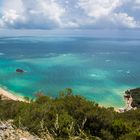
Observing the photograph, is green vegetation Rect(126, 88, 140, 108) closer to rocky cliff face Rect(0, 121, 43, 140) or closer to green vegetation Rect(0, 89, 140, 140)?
green vegetation Rect(0, 89, 140, 140)

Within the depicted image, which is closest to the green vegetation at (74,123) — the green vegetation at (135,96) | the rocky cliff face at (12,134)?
the rocky cliff face at (12,134)

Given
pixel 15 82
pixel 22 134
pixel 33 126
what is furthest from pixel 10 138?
pixel 15 82

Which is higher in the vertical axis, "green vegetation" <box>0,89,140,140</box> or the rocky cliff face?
the rocky cliff face

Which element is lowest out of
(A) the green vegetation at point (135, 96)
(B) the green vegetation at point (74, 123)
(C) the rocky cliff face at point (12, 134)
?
(A) the green vegetation at point (135, 96)

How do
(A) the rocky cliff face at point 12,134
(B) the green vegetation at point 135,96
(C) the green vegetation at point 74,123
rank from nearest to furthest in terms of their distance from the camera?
(A) the rocky cliff face at point 12,134
(C) the green vegetation at point 74,123
(B) the green vegetation at point 135,96

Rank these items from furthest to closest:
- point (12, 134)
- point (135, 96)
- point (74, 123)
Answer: point (135, 96) < point (74, 123) < point (12, 134)

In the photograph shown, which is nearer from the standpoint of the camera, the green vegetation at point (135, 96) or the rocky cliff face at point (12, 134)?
the rocky cliff face at point (12, 134)

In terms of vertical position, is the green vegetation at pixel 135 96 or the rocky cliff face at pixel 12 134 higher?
the rocky cliff face at pixel 12 134

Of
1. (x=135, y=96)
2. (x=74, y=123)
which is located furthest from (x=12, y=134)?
(x=135, y=96)

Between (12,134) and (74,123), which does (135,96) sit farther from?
(12,134)

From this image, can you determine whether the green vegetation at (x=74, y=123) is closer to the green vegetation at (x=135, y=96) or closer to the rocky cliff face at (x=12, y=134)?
the rocky cliff face at (x=12, y=134)

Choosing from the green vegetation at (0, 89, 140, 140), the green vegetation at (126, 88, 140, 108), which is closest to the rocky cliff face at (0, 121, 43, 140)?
the green vegetation at (0, 89, 140, 140)
